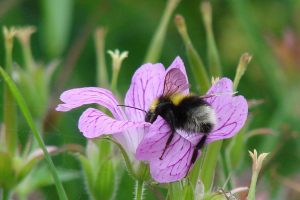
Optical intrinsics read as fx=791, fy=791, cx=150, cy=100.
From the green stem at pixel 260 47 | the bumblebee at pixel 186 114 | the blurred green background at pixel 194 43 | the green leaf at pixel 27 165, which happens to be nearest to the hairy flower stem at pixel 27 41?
the blurred green background at pixel 194 43

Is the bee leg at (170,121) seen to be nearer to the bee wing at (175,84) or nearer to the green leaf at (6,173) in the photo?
the bee wing at (175,84)

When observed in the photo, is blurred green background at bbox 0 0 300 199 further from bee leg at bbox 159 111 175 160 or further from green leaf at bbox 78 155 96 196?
bee leg at bbox 159 111 175 160

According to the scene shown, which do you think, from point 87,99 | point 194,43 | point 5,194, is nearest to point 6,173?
point 5,194

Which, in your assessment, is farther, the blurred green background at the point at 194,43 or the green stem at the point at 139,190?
the blurred green background at the point at 194,43

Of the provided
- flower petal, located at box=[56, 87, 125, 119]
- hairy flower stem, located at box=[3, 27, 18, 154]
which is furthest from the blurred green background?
flower petal, located at box=[56, 87, 125, 119]

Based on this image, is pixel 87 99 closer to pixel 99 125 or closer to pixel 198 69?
pixel 99 125

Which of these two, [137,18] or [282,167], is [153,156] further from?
[137,18]

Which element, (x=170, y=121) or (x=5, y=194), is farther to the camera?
(x=5, y=194)
